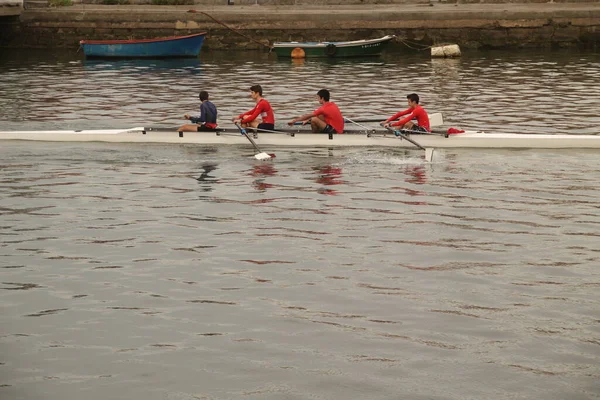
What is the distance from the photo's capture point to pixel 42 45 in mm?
47719

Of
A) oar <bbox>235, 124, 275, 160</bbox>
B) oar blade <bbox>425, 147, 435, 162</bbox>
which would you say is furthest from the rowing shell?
oar blade <bbox>425, 147, 435, 162</bbox>

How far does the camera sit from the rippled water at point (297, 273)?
33.0ft

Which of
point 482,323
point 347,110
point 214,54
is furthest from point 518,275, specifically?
point 214,54

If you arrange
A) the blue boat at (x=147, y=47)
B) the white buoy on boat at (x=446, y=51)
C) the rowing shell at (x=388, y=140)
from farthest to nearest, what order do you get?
the blue boat at (x=147, y=47), the white buoy on boat at (x=446, y=51), the rowing shell at (x=388, y=140)

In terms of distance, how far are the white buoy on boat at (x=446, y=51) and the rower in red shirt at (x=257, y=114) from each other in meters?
22.0

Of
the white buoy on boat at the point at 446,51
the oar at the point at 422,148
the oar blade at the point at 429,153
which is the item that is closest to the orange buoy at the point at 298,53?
the white buoy on boat at the point at 446,51

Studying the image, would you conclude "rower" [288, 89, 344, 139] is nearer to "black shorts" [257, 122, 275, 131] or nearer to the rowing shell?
the rowing shell

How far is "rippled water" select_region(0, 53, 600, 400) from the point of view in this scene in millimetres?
10070

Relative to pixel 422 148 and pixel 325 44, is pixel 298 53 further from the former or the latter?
pixel 422 148

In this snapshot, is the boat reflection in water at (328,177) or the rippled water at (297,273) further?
the boat reflection in water at (328,177)

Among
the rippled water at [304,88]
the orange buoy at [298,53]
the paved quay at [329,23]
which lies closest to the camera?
the rippled water at [304,88]

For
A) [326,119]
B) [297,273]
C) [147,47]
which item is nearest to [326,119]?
[326,119]

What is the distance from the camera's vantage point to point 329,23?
147 feet

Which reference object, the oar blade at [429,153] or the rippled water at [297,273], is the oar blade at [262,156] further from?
the oar blade at [429,153]
